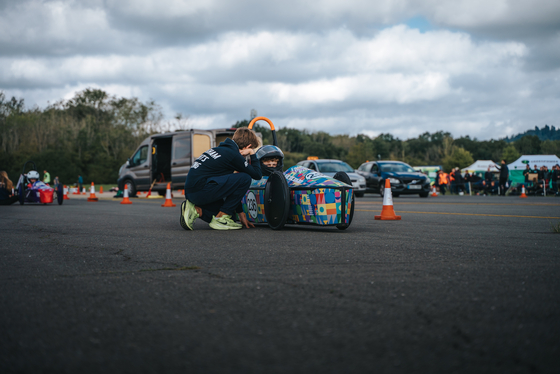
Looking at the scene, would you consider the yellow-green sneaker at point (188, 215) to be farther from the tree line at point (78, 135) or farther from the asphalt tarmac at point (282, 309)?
the tree line at point (78, 135)

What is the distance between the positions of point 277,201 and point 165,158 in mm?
17385

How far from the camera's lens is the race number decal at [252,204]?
7.50 meters

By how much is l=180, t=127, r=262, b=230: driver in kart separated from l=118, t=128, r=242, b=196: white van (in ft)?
40.6

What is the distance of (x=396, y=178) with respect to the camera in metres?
22.0

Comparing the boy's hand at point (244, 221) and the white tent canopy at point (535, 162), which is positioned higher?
the white tent canopy at point (535, 162)

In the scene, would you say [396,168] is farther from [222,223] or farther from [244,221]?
[222,223]

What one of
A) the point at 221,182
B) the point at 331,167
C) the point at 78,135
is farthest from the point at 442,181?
the point at 78,135

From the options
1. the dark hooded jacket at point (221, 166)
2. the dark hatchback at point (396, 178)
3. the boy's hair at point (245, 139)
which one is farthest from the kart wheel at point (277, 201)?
the dark hatchback at point (396, 178)

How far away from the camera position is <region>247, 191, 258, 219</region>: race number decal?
295 inches

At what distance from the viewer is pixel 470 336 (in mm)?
2209

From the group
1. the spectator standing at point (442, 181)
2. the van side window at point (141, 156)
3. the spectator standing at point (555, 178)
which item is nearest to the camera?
the van side window at point (141, 156)

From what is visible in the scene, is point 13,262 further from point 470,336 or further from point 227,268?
point 470,336

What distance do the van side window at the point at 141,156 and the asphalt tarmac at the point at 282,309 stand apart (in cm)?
1766

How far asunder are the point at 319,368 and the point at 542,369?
2.66ft
